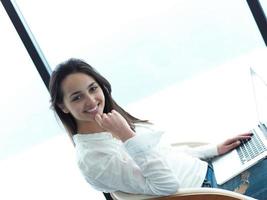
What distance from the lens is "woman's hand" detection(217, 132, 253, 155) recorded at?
178 cm

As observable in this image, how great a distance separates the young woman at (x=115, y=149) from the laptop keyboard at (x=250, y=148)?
4 cm

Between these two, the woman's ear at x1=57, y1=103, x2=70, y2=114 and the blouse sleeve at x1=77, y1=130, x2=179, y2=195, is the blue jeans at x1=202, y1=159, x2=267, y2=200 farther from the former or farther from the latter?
the woman's ear at x1=57, y1=103, x2=70, y2=114

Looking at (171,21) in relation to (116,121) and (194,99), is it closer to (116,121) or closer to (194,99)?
(194,99)

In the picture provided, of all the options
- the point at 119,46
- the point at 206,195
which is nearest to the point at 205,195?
the point at 206,195

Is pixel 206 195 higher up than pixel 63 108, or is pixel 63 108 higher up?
pixel 63 108

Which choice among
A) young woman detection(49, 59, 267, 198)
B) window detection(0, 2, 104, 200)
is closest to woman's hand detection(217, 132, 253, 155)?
young woman detection(49, 59, 267, 198)

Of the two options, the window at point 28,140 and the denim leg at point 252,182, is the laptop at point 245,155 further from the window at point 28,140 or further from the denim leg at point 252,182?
the window at point 28,140

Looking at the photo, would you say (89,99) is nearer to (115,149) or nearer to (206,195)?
(115,149)

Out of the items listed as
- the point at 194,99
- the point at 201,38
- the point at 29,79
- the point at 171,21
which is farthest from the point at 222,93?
the point at 29,79

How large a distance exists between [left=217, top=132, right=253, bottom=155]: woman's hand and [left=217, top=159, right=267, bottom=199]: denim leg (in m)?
0.25

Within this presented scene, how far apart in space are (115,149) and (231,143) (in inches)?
23.2

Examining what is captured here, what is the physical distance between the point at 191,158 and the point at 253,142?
0.27 metres

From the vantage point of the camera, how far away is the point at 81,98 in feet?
5.17

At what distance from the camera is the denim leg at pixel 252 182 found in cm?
146
